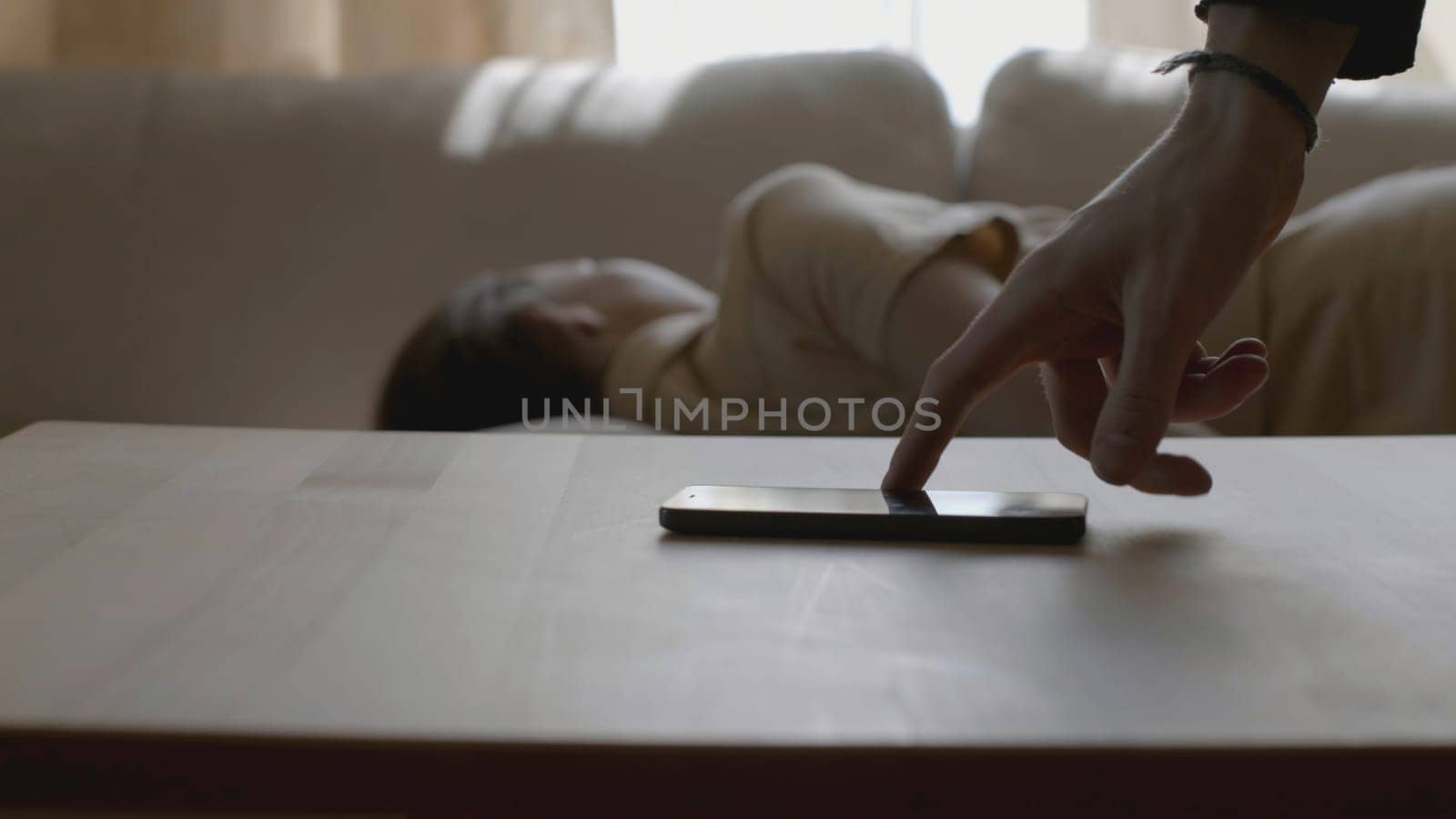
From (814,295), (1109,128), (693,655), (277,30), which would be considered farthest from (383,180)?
(693,655)

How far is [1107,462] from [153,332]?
5.04 ft

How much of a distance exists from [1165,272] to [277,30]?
1.86 m

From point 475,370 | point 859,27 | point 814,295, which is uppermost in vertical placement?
point 859,27

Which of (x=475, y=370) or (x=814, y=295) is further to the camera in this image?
(x=475, y=370)

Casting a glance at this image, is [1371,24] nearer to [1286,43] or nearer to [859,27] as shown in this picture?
[1286,43]

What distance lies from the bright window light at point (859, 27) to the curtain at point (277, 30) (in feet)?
0.34

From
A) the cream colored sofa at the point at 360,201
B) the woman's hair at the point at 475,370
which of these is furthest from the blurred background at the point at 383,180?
the woman's hair at the point at 475,370

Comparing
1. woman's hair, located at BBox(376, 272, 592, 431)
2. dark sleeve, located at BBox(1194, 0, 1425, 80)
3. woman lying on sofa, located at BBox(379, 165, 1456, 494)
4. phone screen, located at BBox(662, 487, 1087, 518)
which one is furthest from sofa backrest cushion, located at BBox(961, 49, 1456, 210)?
phone screen, located at BBox(662, 487, 1087, 518)

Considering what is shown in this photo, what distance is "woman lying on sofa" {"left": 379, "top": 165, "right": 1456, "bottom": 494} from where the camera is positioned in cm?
121

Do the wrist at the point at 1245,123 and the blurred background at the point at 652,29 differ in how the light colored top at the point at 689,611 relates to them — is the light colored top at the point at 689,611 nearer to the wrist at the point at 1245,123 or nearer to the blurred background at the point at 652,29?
the wrist at the point at 1245,123

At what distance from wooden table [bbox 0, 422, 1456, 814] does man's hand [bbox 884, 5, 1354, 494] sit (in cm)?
6

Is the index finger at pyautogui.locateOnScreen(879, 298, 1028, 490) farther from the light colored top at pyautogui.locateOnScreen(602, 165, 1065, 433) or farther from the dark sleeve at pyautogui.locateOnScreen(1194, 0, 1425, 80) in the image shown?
the light colored top at pyautogui.locateOnScreen(602, 165, 1065, 433)

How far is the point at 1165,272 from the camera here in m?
0.53

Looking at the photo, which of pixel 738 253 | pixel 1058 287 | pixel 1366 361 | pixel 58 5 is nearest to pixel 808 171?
pixel 738 253
